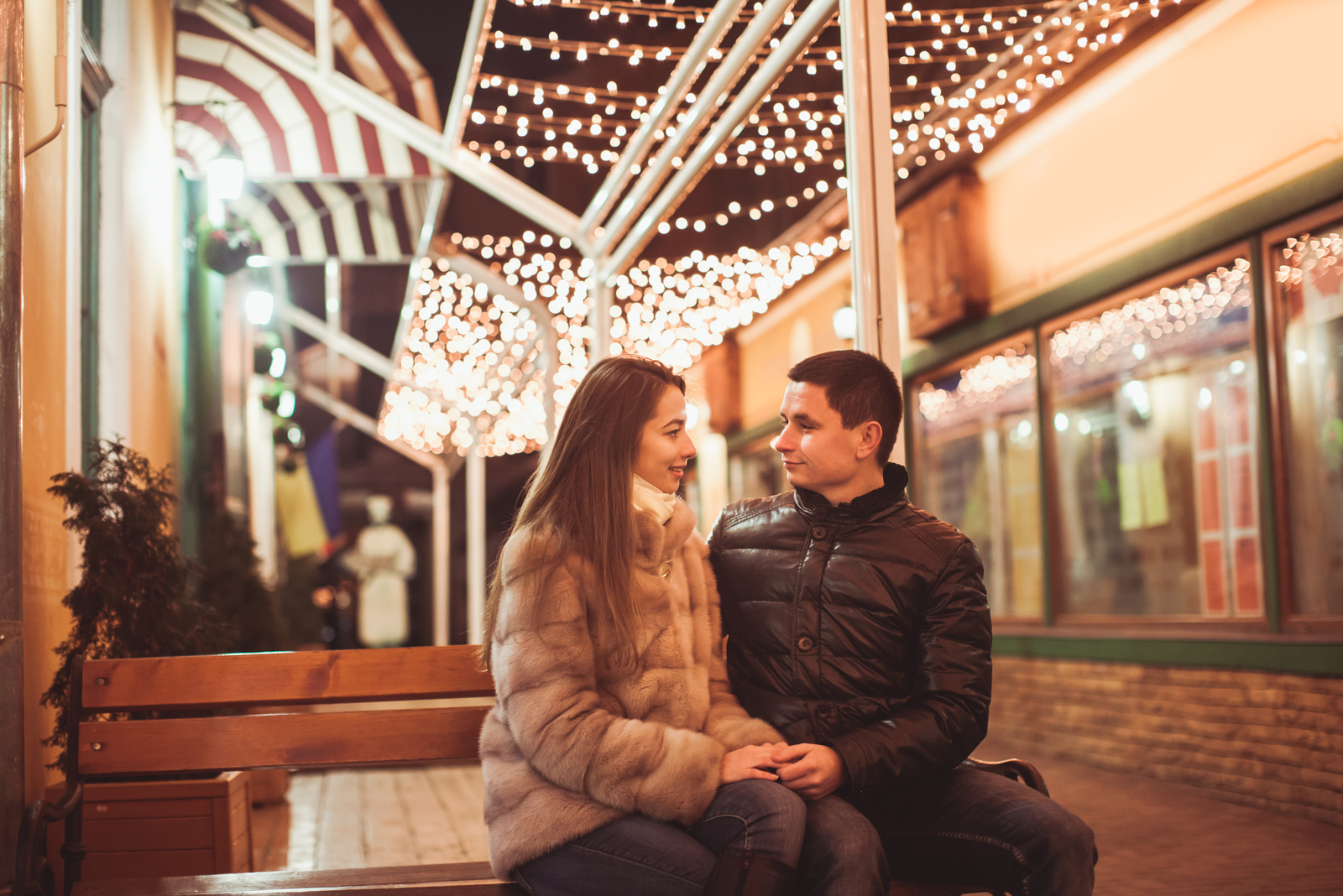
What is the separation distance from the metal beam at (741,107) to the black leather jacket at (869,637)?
58.0 inches

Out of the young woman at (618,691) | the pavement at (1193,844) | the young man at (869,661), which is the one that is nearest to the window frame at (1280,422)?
A: the pavement at (1193,844)

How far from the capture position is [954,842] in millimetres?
2637

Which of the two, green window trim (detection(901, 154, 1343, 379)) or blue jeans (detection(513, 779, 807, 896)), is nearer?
blue jeans (detection(513, 779, 807, 896))

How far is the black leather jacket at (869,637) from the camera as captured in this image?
2637 millimetres

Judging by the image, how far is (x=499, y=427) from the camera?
53.9 ft

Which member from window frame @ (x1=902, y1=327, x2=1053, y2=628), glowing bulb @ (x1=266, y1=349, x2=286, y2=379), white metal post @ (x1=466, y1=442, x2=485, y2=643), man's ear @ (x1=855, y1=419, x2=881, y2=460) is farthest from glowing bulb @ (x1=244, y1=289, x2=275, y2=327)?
man's ear @ (x1=855, y1=419, x2=881, y2=460)

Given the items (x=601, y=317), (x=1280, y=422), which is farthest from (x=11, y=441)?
(x=1280, y=422)

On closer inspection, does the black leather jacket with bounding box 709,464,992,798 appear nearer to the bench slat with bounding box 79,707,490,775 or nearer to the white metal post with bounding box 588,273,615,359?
the bench slat with bounding box 79,707,490,775

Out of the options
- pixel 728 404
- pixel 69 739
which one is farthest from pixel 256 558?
pixel 728 404

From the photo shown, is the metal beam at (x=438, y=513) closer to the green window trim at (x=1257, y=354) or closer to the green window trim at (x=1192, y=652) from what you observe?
the green window trim at (x=1192, y=652)

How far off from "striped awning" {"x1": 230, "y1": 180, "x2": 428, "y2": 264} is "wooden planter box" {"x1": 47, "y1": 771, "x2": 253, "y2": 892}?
570 cm

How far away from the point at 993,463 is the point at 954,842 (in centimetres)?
705

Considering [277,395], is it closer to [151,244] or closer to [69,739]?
[151,244]

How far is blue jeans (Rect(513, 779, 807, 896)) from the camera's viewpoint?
2393 millimetres
